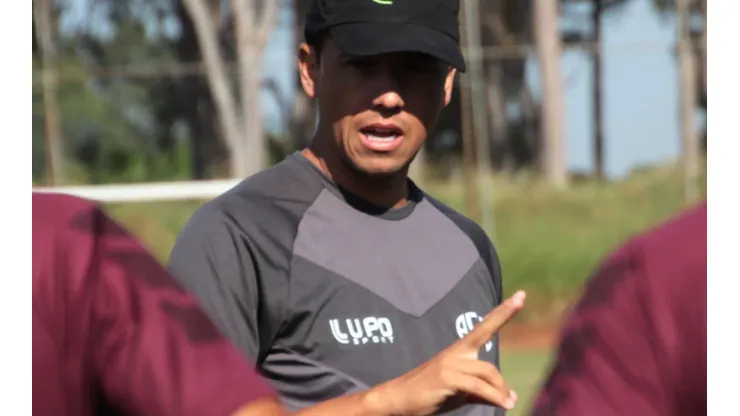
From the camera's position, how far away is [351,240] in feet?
9.34

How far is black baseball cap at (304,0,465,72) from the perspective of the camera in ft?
8.91

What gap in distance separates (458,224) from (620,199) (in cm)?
1137

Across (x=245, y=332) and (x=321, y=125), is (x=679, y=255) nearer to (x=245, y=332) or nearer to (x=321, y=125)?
(x=245, y=332)

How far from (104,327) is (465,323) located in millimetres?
1375

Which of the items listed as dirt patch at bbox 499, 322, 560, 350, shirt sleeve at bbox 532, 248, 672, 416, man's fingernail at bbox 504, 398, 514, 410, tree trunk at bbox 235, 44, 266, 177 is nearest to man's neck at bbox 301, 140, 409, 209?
man's fingernail at bbox 504, 398, 514, 410

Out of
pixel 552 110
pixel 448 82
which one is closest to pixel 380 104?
pixel 448 82

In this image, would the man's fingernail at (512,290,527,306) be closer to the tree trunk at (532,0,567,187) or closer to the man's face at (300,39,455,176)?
the man's face at (300,39,455,176)

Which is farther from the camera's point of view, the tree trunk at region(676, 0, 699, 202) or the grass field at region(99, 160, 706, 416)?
the tree trunk at region(676, 0, 699, 202)

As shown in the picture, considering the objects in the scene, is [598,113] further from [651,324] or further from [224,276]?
[651,324]

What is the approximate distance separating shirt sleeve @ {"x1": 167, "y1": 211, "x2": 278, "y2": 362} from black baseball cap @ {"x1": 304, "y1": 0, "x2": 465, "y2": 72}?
44 cm

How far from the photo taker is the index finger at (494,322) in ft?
6.10

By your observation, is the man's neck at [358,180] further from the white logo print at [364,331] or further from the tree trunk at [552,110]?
the tree trunk at [552,110]

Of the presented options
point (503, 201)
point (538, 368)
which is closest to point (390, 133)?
point (538, 368)

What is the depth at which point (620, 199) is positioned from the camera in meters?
14.2
